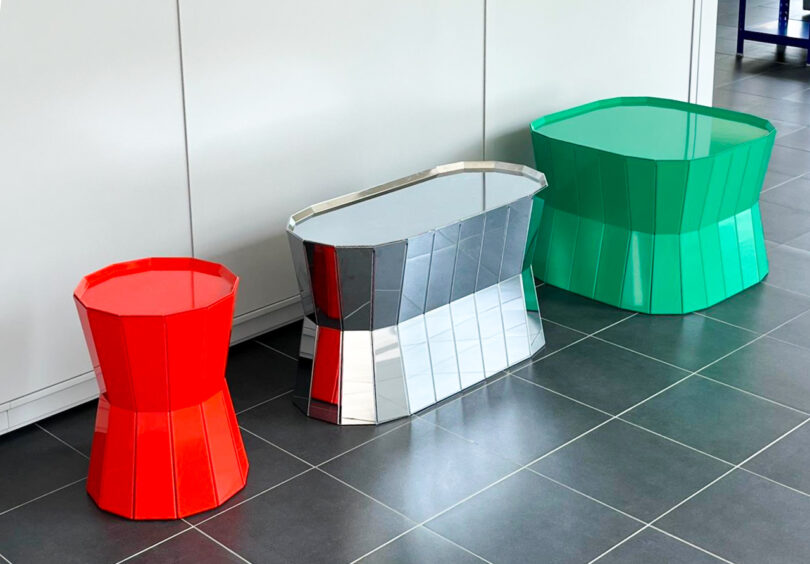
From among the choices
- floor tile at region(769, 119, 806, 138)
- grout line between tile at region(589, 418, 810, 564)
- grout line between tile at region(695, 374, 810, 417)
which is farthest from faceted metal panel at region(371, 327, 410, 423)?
floor tile at region(769, 119, 806, 138)

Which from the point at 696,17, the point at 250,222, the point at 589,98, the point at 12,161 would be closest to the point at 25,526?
the point at 12,161

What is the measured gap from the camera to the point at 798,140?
5684 millimetres

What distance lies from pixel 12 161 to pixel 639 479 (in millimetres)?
1823

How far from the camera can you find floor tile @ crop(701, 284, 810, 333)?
3.81m

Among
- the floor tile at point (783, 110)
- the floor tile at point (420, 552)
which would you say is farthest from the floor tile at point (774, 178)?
the floor tile at point (420, 552)

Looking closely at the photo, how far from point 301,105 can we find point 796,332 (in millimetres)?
1782

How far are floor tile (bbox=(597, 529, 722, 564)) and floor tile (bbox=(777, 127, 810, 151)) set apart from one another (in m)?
3.42

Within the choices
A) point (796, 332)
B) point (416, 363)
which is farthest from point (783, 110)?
point (416, 363)

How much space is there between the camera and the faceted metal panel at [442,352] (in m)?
3.29

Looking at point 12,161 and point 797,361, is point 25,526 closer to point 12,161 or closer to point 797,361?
point 12,161

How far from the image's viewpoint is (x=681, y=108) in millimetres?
4359

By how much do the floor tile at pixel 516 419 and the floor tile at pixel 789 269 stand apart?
1.23 m

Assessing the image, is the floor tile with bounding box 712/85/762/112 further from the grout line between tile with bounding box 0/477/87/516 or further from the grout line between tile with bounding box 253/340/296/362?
the grout line between tile with bounding box 0/477/87/516

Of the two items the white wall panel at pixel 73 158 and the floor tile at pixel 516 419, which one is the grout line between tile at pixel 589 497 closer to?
the floor tile at pixel 516 419
